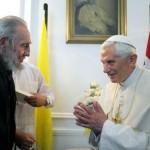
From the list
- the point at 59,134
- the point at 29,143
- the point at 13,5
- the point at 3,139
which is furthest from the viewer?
the point at 13,5

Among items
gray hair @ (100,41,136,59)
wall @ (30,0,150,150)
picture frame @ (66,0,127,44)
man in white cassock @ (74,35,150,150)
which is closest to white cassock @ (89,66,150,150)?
man in white cassock @ (74,35,150,150)

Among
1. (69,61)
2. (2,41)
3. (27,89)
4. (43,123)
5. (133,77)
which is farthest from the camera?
(69,61)

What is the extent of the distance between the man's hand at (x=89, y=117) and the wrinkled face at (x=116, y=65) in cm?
46

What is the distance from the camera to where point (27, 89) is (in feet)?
9.05

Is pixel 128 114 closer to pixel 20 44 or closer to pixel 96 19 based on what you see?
pixel 20 44

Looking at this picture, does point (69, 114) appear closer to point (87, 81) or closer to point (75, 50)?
point (87, 81)

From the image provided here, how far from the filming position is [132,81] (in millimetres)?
2338

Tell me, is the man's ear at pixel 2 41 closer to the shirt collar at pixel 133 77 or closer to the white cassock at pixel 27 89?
the white cassock at pixel 27 89

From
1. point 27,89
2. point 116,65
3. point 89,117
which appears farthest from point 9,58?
point 116,65

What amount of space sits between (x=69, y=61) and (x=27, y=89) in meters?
1.07

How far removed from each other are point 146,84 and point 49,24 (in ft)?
6.46

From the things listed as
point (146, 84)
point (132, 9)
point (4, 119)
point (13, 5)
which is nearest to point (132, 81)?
point (146, 84)

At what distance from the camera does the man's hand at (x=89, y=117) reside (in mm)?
1970

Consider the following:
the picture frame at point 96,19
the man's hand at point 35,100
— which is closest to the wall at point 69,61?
the picture frame at point 96,19
